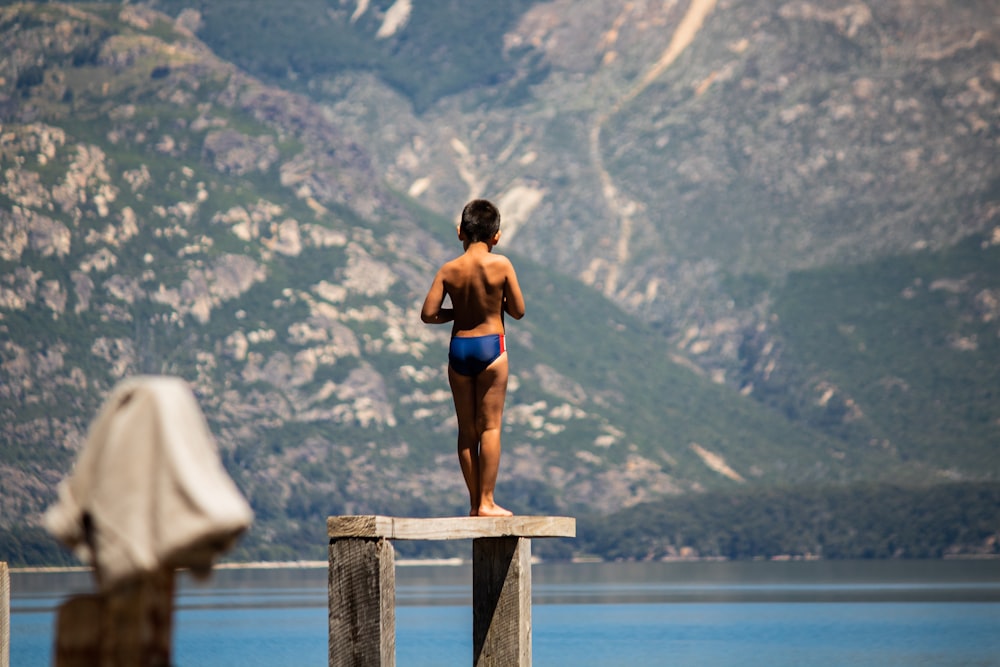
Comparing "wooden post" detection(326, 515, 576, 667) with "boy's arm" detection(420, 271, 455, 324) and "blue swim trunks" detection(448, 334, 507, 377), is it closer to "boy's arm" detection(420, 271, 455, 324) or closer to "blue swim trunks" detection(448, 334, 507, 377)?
"blue swim trunks" detection(448, 334, 507, 377)

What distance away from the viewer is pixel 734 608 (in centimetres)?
19400

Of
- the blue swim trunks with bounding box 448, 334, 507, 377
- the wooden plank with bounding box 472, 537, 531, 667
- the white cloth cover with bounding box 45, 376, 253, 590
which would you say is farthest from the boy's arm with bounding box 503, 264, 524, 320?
the white cloth cover with bounding box 45, 376, 253, 590

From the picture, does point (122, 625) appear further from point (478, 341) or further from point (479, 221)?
point (479, 221)

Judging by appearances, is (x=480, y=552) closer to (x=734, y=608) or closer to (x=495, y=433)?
(x=495, y=433)

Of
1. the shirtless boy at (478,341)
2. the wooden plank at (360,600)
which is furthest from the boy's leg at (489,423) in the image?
the wooden plank at (360,600)

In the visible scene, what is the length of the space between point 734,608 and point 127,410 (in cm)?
18908

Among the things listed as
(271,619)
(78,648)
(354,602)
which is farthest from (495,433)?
(271,619)

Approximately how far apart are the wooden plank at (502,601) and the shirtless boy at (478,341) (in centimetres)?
69

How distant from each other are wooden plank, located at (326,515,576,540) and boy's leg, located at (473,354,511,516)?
0.25 m

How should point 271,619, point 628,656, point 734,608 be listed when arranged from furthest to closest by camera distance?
point 734,608
point 271,619
point 628,656

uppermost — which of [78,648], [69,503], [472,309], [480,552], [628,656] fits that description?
[628,656]

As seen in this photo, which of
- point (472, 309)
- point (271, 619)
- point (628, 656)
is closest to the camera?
point (472, 309)

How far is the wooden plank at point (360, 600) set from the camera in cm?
1542


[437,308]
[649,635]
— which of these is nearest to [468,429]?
[437,308]
